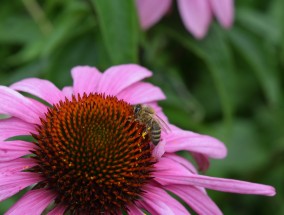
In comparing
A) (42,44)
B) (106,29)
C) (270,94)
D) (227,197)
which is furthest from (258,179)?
(106,29)

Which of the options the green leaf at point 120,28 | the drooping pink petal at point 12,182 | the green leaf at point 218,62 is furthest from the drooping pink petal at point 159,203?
the green leaf at point 218,62

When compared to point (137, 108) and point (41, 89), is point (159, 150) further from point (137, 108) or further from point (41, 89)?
point (41, 89)

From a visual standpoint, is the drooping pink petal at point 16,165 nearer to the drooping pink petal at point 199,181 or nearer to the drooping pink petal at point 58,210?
the drooping pink petal at point 58,210

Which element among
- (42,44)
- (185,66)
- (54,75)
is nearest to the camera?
(54,75)

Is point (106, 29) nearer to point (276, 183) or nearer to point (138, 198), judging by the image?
point (138, 198)

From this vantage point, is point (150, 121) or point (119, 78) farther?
point (119, 78)

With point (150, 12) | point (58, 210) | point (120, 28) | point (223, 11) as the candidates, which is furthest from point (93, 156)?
point (223, 11)

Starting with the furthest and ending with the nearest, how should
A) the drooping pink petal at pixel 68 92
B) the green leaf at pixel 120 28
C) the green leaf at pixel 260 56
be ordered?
the green leaf at pixel 260 56 → the green leaf at pixel 120 28 → the drooping pink petal at pixel 68 92
